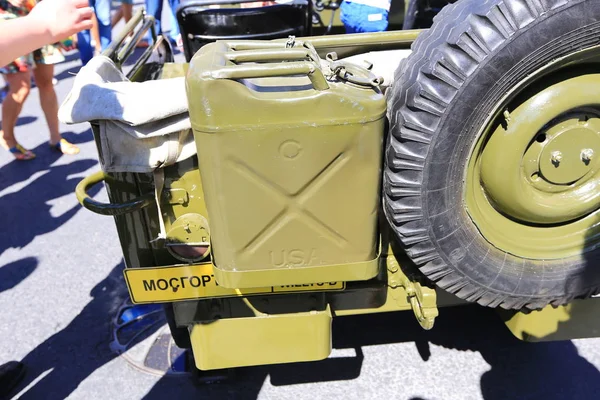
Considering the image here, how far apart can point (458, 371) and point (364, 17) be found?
2.09m

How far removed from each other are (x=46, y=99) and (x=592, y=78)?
4.37 metres

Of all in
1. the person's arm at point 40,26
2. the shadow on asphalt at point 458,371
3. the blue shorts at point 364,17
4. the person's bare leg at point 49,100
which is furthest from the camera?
the person's bare leg at point 49,100

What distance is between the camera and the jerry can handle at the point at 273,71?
1422mm

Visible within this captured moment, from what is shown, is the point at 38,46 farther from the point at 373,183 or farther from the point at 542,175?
the point at 542,175

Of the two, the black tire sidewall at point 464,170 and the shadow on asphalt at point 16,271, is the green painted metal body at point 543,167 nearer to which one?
the black tire sidewall at point 464,170

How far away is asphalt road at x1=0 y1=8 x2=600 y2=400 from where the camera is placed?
2.45m

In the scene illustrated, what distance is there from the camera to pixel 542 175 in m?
1.77

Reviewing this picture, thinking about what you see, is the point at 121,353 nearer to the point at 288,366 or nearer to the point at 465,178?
the point at 288,366

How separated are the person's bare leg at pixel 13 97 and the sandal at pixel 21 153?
4.7 inches

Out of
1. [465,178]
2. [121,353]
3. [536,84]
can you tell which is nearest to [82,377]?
[121,353]

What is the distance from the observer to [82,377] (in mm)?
2557

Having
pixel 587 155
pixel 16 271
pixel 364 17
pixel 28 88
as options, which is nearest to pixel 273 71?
pixel 587 155

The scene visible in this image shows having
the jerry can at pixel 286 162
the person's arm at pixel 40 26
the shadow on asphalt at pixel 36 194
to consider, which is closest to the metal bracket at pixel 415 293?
the jerry can at pixel 286 162

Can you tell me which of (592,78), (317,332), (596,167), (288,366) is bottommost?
(288,366)
